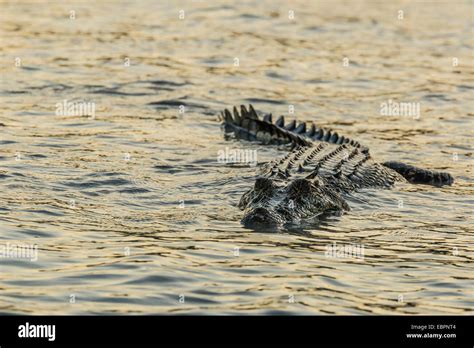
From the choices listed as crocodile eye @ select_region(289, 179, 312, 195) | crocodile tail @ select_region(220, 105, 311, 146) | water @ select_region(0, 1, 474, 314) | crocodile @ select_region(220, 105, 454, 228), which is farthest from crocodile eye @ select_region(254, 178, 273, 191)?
crocodile tail @ select_region(220, 105, 311, 146)

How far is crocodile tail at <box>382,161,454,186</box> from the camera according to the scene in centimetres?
1368

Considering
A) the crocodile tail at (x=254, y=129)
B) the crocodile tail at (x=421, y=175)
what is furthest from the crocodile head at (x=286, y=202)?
the crocodile tail at (x=254, y=129)

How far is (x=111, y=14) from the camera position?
25.2 meters

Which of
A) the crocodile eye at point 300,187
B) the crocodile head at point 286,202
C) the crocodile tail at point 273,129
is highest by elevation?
the crocodile tail at point 273,129

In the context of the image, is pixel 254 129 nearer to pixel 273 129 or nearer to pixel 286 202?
pixel 273 129

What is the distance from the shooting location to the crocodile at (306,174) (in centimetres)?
1121

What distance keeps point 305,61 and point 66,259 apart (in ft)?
43.4

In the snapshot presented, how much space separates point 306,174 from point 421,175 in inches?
87.4

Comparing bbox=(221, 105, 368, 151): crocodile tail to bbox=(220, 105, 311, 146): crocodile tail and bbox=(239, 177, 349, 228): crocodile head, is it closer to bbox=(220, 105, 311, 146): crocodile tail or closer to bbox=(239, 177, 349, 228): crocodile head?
bbox=(220, 105, 311, 146): crocodile tail

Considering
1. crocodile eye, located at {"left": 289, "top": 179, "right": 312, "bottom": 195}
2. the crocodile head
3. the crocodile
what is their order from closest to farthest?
the crocodile head → the crocodile → crocodile eye, located at {"left": 289, "top": 179, "right": 312, "bottom": 195}

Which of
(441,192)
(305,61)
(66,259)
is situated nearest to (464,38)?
(305,61)

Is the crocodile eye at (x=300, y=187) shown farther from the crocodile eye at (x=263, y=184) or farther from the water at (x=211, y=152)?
the water at (x=211, y=152)

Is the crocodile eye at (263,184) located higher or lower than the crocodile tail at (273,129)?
lower
